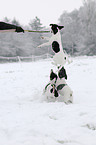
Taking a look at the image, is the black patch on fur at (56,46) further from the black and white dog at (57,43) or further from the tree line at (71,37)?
the tree line at (71,37)

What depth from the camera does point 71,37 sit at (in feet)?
109

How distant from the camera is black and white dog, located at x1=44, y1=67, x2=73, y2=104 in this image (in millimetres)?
3397

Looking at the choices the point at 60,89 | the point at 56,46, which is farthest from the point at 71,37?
the point at 60,89

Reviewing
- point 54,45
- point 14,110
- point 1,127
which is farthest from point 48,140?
point 54,45

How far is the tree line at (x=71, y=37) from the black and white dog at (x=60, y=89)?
23.8 m

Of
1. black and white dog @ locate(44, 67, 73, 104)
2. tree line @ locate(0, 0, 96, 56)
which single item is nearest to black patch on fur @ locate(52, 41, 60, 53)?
black and white dog @ locate(44, 67, 73, 104)

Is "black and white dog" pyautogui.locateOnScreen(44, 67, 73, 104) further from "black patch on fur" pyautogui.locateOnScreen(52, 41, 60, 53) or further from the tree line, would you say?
the tree line

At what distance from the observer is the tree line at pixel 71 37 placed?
1132 inches

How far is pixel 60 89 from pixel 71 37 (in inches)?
1236

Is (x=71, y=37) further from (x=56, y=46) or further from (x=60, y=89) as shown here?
(x=60, y=89)

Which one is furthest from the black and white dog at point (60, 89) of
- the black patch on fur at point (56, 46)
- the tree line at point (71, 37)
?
the tree line at point (71, 37)

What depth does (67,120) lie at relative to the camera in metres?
2.42

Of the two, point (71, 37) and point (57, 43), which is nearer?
point (57, 43)

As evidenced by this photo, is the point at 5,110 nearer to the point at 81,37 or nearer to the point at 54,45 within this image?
the point at 54,45
